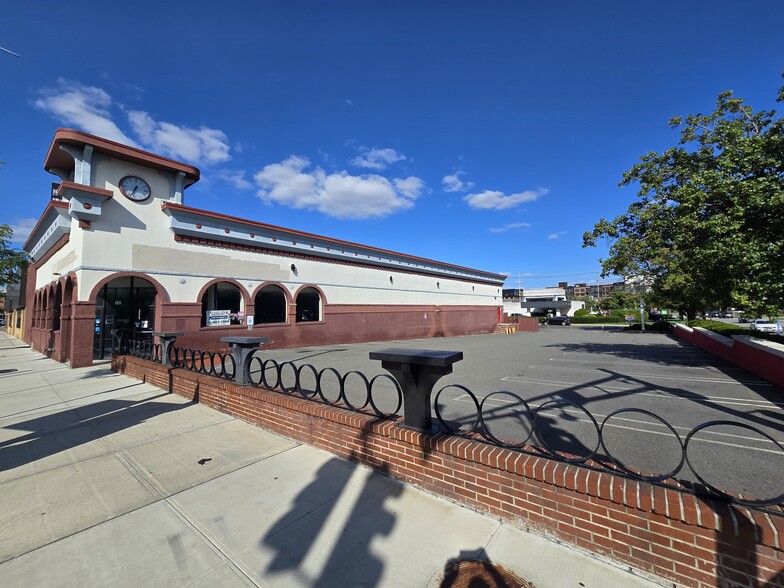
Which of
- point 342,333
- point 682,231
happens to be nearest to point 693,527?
point 682,231

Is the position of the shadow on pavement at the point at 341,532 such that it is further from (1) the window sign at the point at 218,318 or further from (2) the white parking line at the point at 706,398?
(1) the window sign at the point at 218,318

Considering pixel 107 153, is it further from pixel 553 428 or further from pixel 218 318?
pixel 553 428

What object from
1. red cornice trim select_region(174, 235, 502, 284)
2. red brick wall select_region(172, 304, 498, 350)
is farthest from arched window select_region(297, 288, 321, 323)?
red cornice trim select_region(174, 235, 502, 284)

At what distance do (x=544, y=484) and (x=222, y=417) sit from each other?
17.1 ft

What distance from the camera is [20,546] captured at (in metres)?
2.85

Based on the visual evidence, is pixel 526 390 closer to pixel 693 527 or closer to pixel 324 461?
pixel 324 461

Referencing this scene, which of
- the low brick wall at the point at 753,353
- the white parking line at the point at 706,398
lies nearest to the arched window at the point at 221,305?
the white parking line at the point at 706,398

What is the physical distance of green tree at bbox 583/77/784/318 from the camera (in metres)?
8.87

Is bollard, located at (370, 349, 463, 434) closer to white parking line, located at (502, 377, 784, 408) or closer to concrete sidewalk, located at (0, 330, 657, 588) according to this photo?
concrete sidewalk, located at (0, 330, 657, 588)

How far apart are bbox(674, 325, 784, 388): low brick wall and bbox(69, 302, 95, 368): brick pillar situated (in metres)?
19.7

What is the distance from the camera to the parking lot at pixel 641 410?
4.25 m

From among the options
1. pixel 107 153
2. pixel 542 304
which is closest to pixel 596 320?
pixel 542 304

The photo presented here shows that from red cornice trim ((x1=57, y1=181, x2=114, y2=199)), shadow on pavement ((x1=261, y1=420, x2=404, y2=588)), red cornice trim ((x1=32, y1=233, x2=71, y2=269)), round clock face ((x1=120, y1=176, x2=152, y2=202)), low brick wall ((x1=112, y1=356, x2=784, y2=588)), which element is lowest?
shadow on pavement ((x1=261, y1=420, x2=404, y2=588))

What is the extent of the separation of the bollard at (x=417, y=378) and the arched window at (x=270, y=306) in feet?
47.9
